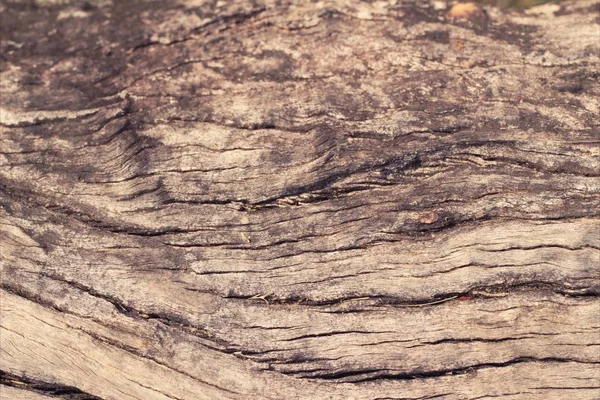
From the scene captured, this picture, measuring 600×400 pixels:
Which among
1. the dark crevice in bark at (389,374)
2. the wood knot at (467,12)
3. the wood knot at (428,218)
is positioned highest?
the wood knot at (467,12)

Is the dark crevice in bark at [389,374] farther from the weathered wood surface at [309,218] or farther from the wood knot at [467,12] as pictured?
the wood knot at [467,12]

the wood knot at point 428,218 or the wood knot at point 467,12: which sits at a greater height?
the wood knot at point 467,12

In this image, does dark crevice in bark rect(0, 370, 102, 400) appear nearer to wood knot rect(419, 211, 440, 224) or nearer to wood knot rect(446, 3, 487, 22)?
wood knot rect(419, 211, 440, 224)

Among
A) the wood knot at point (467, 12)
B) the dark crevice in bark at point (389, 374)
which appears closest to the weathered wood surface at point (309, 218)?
the dark crevice in bark at point (389, 374)

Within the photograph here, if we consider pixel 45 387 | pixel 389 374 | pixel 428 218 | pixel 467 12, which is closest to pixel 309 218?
pixel 428 218

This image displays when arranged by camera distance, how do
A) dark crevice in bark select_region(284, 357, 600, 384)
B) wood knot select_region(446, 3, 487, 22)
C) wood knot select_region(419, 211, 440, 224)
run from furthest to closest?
wood knot select_region(446, 3, 487, 22) < wood knot select_region(419, 211, 440, 224) < dark crevice in bark select_region(284, 357, 600, 384)

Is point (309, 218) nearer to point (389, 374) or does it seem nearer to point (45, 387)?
point (389, 374)

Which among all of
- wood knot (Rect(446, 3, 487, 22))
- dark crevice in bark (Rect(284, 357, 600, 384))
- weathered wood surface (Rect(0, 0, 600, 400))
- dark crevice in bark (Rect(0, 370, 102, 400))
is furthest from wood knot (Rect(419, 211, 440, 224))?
dark crevice in bark (Rect(0, 370, 102, 400))

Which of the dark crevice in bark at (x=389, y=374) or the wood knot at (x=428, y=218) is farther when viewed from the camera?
the wood knot at (x=428, y=218)

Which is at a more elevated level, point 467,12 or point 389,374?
point 467,12
